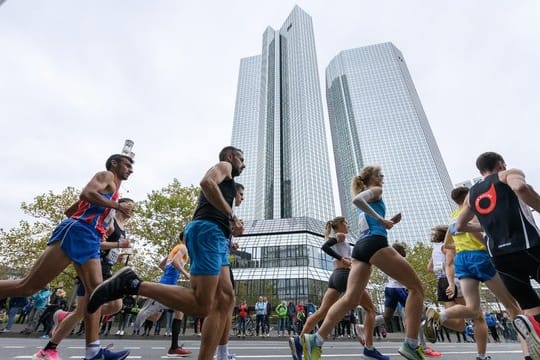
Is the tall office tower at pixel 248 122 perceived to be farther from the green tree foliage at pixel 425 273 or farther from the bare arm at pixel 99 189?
the bare arm at pixel 99 189

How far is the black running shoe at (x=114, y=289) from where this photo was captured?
2.31 meters

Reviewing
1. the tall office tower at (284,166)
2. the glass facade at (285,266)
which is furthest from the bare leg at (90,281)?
the tall office tower at (284,166)

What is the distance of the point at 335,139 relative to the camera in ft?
463

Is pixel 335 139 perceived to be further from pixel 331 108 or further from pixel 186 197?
pixel 186 197

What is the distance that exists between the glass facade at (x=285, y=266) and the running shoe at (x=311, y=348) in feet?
128

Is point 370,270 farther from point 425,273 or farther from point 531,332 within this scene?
point 425,273

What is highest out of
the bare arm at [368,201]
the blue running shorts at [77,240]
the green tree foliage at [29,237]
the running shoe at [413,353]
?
the green tree foliage at [29,237]

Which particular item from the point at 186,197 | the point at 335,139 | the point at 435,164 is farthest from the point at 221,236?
the point at 335,139

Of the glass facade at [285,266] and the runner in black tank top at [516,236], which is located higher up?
the glass facade at [285,266]

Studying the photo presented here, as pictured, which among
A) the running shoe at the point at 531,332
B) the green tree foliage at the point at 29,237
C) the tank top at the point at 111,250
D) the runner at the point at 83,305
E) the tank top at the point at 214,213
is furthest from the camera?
the green tree foliage at the point at 29,237

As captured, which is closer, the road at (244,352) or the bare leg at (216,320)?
the bare leg at (216,320)

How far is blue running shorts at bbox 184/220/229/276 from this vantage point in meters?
2.50

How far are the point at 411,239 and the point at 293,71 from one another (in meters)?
70.8

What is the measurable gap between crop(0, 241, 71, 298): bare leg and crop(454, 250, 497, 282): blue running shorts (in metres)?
4.40
